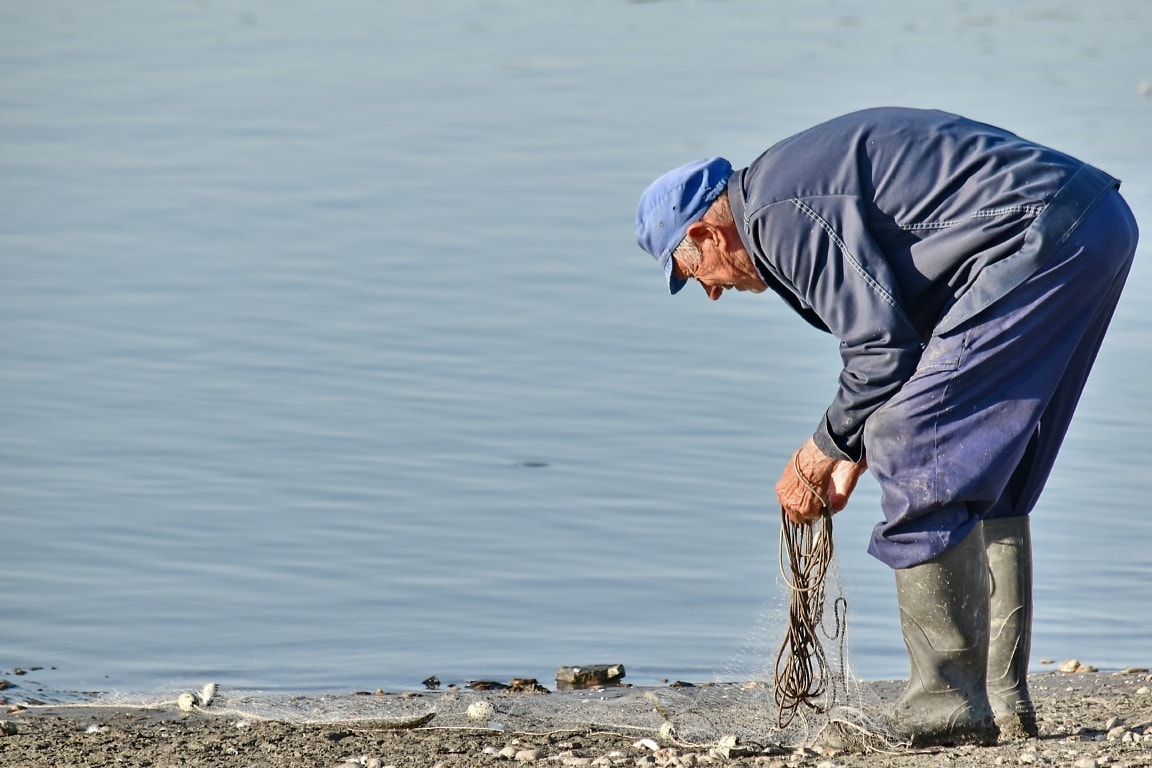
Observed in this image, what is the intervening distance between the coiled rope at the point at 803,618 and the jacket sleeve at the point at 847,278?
2.33 feet

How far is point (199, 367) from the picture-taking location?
10.0 metres

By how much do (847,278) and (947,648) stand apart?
3.48ft

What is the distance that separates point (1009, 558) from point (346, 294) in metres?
6.62

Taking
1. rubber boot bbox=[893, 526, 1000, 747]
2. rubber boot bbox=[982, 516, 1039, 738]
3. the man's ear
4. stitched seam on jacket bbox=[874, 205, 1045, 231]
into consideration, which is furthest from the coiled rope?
stitched seam on jacket bbox=[874, 205, 1045, 231]

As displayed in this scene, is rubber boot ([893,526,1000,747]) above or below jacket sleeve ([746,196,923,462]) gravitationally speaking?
below

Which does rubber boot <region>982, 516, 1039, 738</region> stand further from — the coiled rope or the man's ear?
the man's ear

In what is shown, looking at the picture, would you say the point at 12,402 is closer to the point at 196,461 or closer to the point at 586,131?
the point at 196,461

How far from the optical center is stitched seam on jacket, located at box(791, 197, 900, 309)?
4.58 m

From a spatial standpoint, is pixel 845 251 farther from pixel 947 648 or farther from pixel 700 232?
pixel 947 648

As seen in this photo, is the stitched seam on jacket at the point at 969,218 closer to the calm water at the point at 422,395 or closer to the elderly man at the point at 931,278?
the elderly man at the point at 931,278

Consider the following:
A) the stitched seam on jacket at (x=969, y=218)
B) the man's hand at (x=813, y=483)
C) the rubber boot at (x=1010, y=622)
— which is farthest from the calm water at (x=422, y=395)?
the stitched seam on jacket at (x=969, y=218)

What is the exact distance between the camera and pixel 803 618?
5.32 metres

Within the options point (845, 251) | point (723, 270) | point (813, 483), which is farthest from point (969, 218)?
point (813, 483)

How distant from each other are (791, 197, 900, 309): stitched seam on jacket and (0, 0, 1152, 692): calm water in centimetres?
145
